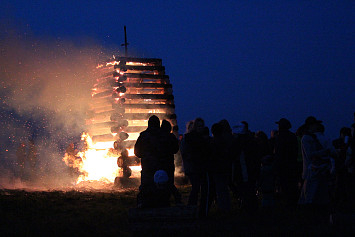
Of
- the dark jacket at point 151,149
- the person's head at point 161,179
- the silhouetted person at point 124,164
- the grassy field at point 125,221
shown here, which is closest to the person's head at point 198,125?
the dark jacket at point 151,149

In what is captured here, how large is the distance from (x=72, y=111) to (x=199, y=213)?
17.1m

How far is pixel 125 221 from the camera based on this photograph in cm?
1039

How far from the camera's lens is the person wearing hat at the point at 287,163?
12.9 m

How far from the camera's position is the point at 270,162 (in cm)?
1370

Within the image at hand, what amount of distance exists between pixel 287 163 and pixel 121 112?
9.26 meters

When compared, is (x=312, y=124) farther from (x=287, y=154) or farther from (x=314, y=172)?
(x=287, y=154)

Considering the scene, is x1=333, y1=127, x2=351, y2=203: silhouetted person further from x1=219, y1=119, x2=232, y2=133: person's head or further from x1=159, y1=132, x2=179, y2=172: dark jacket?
x1=159, y1=132, x2=179, y2=172: dark jacket

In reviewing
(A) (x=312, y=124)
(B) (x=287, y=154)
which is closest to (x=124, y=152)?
(B) (x=287, y=154)

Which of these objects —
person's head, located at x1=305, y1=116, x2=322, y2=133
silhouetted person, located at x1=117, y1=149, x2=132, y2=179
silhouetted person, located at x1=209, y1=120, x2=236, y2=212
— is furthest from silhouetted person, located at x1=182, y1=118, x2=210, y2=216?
silhouetted person, located at x1=117, y1=149, x2=132, y2=179

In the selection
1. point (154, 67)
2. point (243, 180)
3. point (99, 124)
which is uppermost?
point (154, 67)

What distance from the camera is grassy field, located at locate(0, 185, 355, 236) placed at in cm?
864

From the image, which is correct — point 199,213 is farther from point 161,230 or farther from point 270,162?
point 270,162

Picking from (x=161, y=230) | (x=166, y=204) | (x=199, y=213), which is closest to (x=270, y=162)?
(x=199, y=213)

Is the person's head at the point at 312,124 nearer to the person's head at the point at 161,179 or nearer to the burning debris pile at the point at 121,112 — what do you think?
the person's head at the point at 161,179
